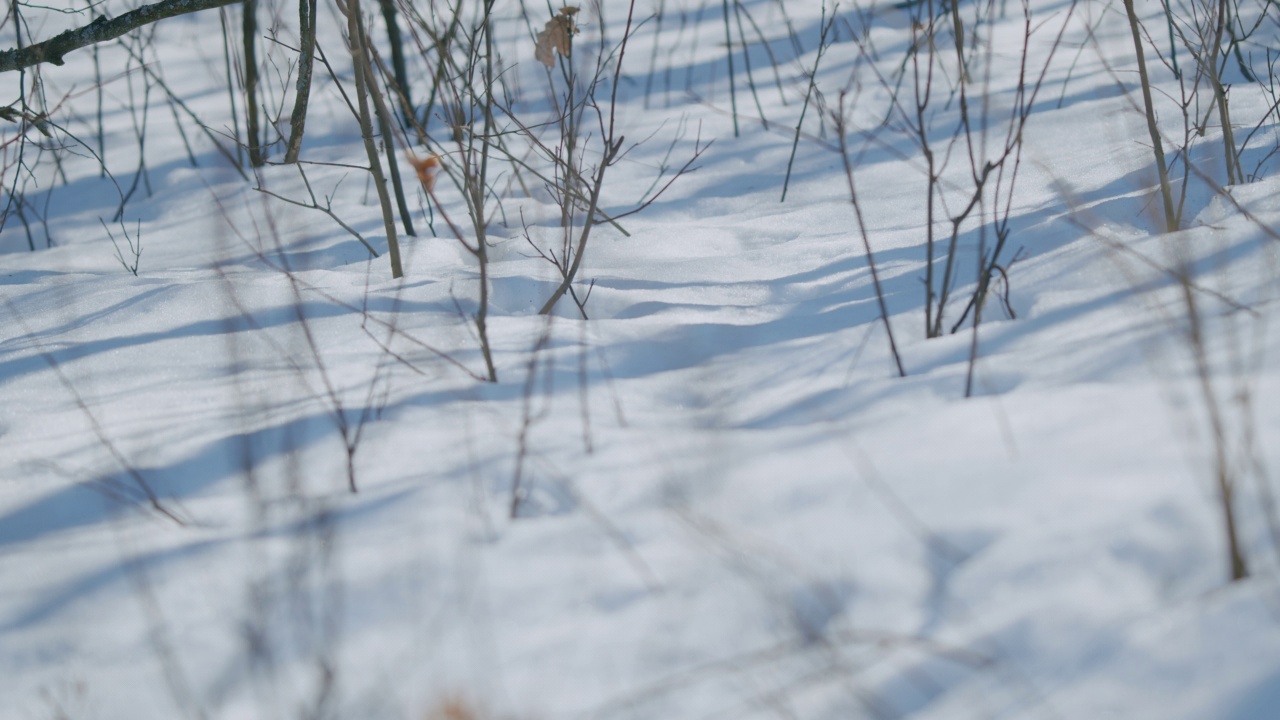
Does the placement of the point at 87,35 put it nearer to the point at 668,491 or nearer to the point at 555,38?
the point at 555,38

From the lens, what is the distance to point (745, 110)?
185 inches

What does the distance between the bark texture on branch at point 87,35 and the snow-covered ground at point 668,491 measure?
595mm

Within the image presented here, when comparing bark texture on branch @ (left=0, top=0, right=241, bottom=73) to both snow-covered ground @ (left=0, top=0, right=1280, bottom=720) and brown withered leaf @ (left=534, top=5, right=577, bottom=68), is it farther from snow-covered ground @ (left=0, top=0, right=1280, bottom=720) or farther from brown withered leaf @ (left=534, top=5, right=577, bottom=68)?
brown withered leaf @ (left=534, top=5, right=577, bottom=68)

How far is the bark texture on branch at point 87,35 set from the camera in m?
2.20

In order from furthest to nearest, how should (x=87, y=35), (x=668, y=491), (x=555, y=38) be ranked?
(x=555, y=38) → (x=87, y=35) → (x=668, y=491)

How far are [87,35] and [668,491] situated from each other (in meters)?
1.82

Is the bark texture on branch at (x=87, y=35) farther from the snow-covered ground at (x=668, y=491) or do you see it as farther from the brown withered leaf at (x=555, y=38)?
the brown withered leaf at (x=555, y=38)

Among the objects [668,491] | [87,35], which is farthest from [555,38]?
[668,491]

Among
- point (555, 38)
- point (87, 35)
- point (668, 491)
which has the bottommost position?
point (668, 491)

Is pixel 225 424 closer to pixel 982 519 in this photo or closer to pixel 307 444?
pixel 307 444

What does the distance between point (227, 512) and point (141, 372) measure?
0.72 meters

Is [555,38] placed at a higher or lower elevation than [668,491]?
higher

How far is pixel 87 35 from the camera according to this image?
2238mm

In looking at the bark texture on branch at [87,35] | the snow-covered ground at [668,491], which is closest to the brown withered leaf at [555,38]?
the snow-covered ground at [668,491]
